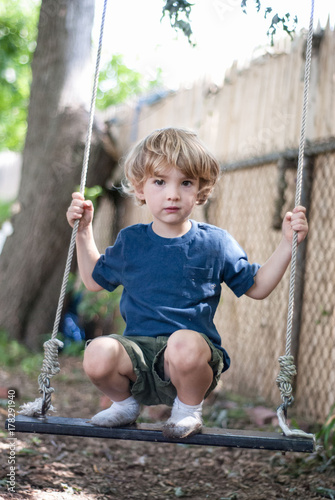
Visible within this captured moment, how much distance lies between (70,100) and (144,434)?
4.63 metres

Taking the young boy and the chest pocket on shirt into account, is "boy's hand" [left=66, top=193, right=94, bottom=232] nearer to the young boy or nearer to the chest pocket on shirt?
the young boy

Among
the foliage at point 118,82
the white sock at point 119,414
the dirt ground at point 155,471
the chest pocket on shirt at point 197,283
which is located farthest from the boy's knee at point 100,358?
the foliage at point 118,82

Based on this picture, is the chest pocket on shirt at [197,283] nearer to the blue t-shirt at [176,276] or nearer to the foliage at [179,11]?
the blue t-shirt at [176,276]

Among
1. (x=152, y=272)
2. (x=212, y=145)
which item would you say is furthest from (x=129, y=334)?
(x=212, y=145)

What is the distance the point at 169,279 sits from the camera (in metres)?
2.43

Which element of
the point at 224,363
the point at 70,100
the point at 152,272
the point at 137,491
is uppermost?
the point at 70,100

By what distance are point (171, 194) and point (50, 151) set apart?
13.3 ft

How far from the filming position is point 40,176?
621 cm

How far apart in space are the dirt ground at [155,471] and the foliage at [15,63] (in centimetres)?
546

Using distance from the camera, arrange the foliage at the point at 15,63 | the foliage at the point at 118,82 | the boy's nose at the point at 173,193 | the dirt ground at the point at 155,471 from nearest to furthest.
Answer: the boy's nose at the point at 173,193
the dirt ground at the point at 155,471
the foliage at the point at 15,63
the foliage at the point at 118,82

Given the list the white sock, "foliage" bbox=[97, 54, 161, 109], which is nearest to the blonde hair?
the white sock

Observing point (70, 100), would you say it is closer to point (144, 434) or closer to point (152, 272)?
point (152, 272)

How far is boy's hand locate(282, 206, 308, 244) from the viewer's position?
2374 mm

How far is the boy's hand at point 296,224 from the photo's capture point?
237 cm
